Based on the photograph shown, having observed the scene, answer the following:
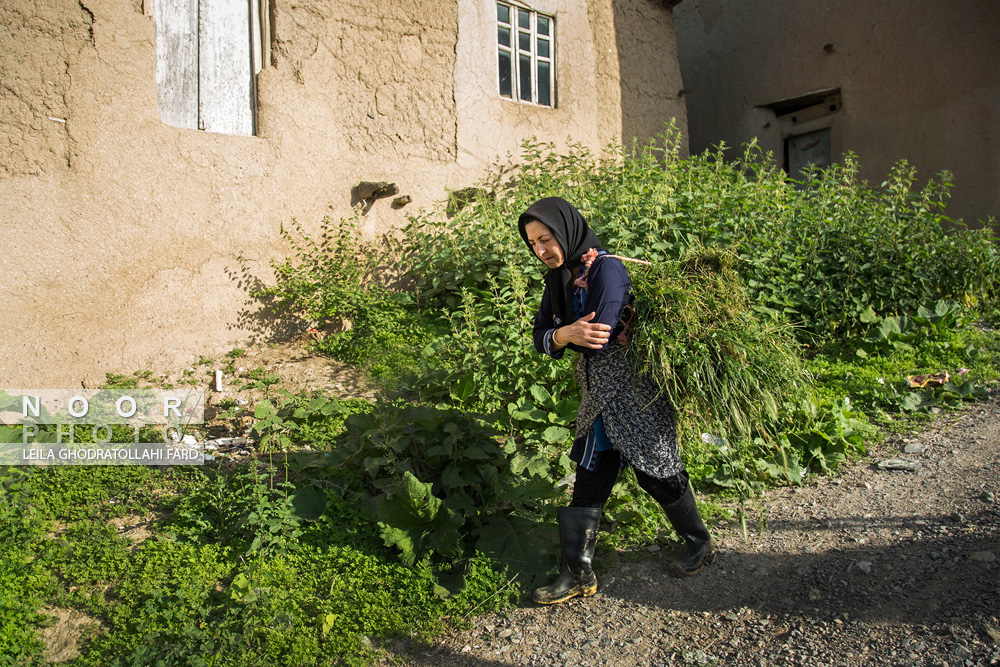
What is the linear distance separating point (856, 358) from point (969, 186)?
360 cm

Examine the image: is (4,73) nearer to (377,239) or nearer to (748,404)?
(377,239)

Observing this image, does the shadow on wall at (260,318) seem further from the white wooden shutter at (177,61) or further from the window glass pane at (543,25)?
the window glass pane at (543,25)

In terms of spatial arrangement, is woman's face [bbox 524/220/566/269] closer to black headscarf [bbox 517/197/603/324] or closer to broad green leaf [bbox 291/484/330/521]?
black headscarf [bbox 517/197/603/324]

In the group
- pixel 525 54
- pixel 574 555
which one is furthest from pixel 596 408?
pixel 525 54

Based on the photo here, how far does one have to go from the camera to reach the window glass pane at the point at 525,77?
7.02m

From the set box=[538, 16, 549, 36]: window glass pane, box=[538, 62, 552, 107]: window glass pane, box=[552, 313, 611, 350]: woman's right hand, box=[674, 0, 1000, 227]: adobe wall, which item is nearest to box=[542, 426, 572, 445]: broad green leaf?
box=[552, 313, 611, 350]: woman's right hand

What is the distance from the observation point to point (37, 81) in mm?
4621

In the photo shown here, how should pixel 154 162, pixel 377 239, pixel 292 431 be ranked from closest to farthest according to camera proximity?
pixel 292 431, pixel 154 162, pixel 377 239

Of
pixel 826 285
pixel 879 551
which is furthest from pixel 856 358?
pixel 879 551

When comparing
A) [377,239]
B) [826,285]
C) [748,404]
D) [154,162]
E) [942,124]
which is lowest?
[748,404]

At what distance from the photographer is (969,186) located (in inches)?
282

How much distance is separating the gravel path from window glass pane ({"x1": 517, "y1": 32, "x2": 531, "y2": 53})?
17.5 ft

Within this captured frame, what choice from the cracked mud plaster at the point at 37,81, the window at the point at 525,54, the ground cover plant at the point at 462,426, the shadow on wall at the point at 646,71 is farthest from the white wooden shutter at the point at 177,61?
the shadow on wall at the point at 646,71

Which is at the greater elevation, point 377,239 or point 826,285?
point 377,239
